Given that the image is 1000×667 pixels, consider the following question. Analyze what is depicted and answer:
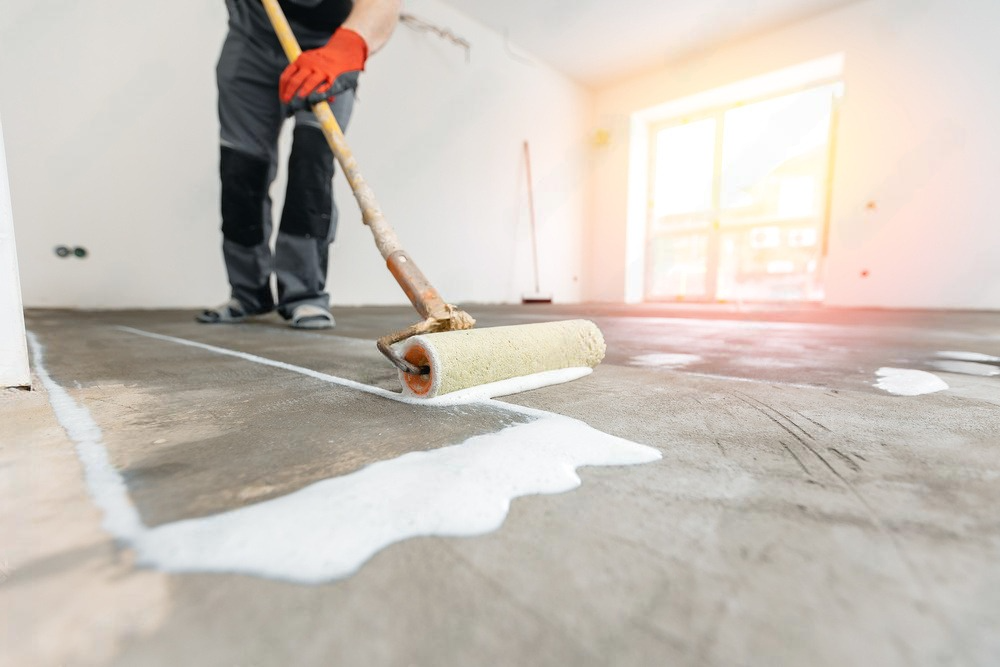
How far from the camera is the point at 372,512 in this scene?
1.13ft

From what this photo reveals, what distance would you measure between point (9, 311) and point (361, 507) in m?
0.76

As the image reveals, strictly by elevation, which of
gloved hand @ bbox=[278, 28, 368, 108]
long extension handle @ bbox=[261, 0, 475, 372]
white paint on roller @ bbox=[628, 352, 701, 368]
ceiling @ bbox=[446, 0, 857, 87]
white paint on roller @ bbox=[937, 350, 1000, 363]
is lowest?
white paint on roller @ bbox=[937, 350, 1000, 363]

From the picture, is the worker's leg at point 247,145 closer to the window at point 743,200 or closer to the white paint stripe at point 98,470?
the white paint stripe at point 98,470

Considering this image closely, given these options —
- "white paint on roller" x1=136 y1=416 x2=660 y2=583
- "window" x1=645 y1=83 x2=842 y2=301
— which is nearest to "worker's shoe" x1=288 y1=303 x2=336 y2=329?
"white paint on roller" x1=136 y1=416 x2=660 y2=583

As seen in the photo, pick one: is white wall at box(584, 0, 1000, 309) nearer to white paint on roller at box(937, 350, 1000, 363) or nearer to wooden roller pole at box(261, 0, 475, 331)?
white paint on roller at box(937, 350, 1000, 363)

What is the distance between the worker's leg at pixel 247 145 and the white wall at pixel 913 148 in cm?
552

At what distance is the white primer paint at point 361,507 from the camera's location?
290mm

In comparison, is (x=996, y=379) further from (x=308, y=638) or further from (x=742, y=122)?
(x=742, y=122)

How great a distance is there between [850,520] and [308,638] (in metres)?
0.37

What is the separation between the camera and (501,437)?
521 millimetres

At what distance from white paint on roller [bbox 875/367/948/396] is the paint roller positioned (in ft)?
1.68

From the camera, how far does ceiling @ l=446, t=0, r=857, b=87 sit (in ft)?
15.4

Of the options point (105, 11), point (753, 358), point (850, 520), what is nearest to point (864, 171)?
point (753, 358)

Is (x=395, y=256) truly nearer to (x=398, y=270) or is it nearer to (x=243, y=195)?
(x=398, y=270)
